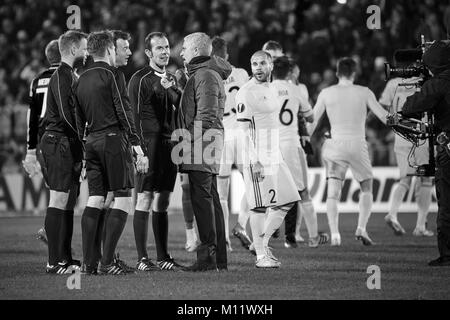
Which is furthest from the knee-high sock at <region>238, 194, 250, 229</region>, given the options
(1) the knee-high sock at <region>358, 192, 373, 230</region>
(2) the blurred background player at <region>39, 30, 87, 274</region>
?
(2) the blurred background player at <region>39, 30, 87, 274</region>

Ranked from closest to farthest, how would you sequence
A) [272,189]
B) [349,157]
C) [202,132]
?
[202,132] < [272,189] < [349,157]

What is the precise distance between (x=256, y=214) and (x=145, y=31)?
1350cm

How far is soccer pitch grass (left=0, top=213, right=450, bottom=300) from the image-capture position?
8297 millimetres

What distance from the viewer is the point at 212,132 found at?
32.9 ft

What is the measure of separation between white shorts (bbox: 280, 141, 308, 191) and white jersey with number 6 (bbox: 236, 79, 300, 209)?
2483mm

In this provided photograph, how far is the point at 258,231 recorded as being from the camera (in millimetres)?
10680

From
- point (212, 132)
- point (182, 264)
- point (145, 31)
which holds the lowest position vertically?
point (182, 264)

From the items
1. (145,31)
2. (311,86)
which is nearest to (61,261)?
(311,86)

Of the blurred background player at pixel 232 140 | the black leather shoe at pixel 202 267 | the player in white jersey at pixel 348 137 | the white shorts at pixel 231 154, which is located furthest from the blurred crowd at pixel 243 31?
the black leather shoe at pixel 202 267

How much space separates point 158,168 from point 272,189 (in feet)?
4.38

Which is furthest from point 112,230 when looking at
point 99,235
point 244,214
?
point 244,214

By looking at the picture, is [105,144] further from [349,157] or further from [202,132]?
[349,157]
